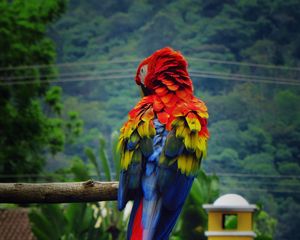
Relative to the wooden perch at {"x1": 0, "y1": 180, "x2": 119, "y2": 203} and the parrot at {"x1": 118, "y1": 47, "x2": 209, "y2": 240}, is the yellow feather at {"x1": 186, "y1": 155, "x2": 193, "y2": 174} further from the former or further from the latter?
the wooden perch at {"x1": 0, "y1": 180, "x2": 119, "y2": 203}

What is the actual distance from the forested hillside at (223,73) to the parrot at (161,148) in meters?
40.5

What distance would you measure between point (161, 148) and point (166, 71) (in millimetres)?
400

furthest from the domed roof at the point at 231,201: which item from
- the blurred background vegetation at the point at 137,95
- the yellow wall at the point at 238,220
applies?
the blurred background vegetation at the point at 137,95

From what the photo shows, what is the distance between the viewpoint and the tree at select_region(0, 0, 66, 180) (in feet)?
86.1

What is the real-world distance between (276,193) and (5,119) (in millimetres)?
33793

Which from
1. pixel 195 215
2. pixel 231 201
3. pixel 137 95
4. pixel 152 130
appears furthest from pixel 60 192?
pixel 137 95

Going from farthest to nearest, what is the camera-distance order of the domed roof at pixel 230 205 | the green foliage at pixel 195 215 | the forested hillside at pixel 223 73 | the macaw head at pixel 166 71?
1. the forested hillside at pixel 223 73
2. the green foliage at pixel 195 215
3. the domed roof at pixel 230 205
4. the macaw head at pixel 166 71

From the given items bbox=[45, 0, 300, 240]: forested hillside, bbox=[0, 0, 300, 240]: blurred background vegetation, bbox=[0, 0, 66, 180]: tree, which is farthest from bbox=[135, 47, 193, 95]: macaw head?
bbox=[45, 0, 300, 240]: forested hillside

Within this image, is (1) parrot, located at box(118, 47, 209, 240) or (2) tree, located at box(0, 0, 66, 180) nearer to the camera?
(1) parrot, located at box(118, 47, 209, 240)

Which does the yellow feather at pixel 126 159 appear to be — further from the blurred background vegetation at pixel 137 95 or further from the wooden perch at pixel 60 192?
the blurred background vegetation at pixel 137 95

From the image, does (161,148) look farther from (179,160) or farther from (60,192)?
(60,192)

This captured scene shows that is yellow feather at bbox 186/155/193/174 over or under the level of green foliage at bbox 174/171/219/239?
under

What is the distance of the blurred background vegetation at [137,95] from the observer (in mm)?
18247

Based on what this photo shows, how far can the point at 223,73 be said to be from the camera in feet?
215
